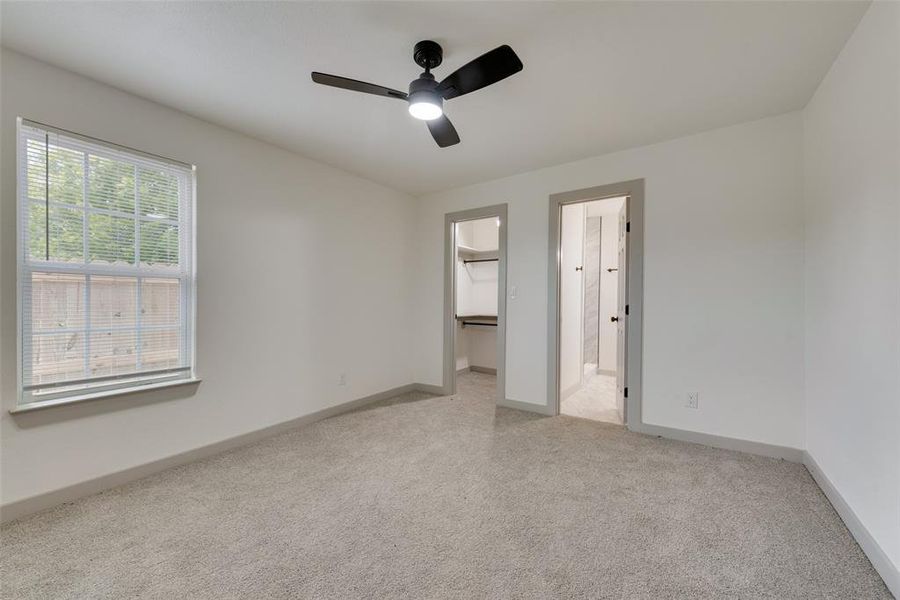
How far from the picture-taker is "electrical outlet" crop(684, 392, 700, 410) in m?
2.88

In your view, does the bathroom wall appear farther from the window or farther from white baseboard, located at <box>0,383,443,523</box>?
the window

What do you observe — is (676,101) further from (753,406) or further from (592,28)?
(753,406)

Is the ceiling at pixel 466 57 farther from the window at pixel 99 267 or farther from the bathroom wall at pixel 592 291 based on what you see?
the bathroom wall at pixel 592 291

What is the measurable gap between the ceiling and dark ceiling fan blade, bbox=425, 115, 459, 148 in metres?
0.30

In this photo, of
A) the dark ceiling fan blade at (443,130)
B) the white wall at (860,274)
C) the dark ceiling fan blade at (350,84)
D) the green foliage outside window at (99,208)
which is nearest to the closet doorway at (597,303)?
the white wall at (860,274)

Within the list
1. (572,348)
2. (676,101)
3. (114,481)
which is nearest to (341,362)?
(114,481)

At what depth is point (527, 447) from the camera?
2842 millimetres

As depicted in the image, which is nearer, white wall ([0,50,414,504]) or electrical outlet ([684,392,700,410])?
white wall ([0,50,414,504])

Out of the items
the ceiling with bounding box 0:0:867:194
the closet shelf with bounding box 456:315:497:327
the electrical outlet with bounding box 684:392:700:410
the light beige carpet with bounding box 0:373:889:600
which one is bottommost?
the light beige carpet with bounding box 0:373:889:600

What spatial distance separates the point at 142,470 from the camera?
2.35 meters

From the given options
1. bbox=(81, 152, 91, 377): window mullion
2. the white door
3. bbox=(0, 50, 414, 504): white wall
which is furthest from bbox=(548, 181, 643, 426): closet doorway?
bbox=(81, 152, 91, 377): window mullion

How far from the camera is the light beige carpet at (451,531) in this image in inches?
58.2

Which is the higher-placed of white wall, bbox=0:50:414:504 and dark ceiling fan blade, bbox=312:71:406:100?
dark ceiling fan blade, bbox=312:71:406:100

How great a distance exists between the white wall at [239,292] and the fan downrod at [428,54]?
72.2 inches
